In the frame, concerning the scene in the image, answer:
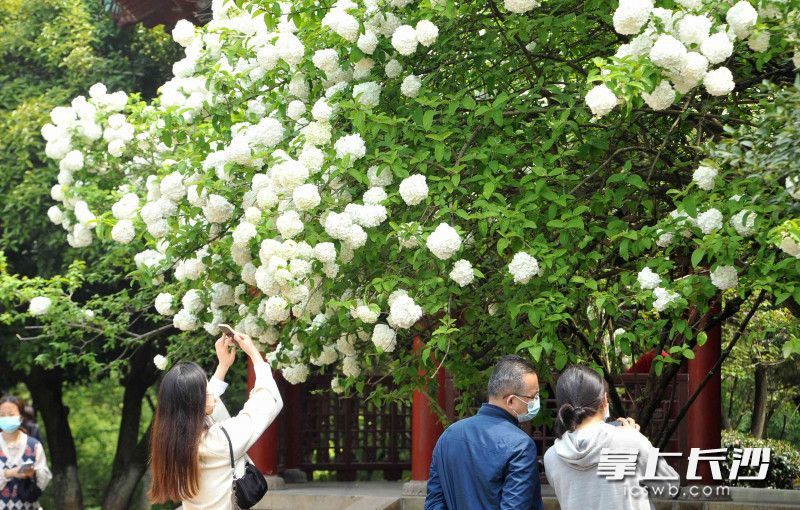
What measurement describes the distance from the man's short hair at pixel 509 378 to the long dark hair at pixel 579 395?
0.20m

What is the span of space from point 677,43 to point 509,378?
6.11ft

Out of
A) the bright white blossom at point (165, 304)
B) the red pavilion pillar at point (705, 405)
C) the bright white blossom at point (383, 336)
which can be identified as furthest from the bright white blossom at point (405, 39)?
the red pavilion pillar at point (705, 405)

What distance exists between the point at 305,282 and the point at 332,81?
1217 mm

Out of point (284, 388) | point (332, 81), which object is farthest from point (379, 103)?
point (284, 388)

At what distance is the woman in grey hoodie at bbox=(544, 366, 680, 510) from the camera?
4355 millimetres

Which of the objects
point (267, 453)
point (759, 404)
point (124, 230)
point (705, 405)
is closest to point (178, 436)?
point (124, 230)

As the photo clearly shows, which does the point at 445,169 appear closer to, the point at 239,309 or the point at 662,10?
the point at 662,10

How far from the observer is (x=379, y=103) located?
23.3 feet

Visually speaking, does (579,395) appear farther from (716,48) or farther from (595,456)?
(716,48)

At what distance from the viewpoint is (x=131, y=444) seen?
18.6 metres

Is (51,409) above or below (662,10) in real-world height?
below

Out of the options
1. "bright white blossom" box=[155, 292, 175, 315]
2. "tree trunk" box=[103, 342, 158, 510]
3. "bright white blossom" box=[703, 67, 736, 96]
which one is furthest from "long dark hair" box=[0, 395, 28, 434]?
"tree trunk" box=[103, 342, 158, 510]

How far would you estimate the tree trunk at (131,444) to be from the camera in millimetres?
17859

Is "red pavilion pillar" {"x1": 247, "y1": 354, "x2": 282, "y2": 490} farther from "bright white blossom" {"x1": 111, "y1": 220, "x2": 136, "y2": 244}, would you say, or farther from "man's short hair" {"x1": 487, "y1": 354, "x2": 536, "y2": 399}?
"man's short hair" {"x1": 487, "y1": 354, "x2": 536, "y2": 399}
